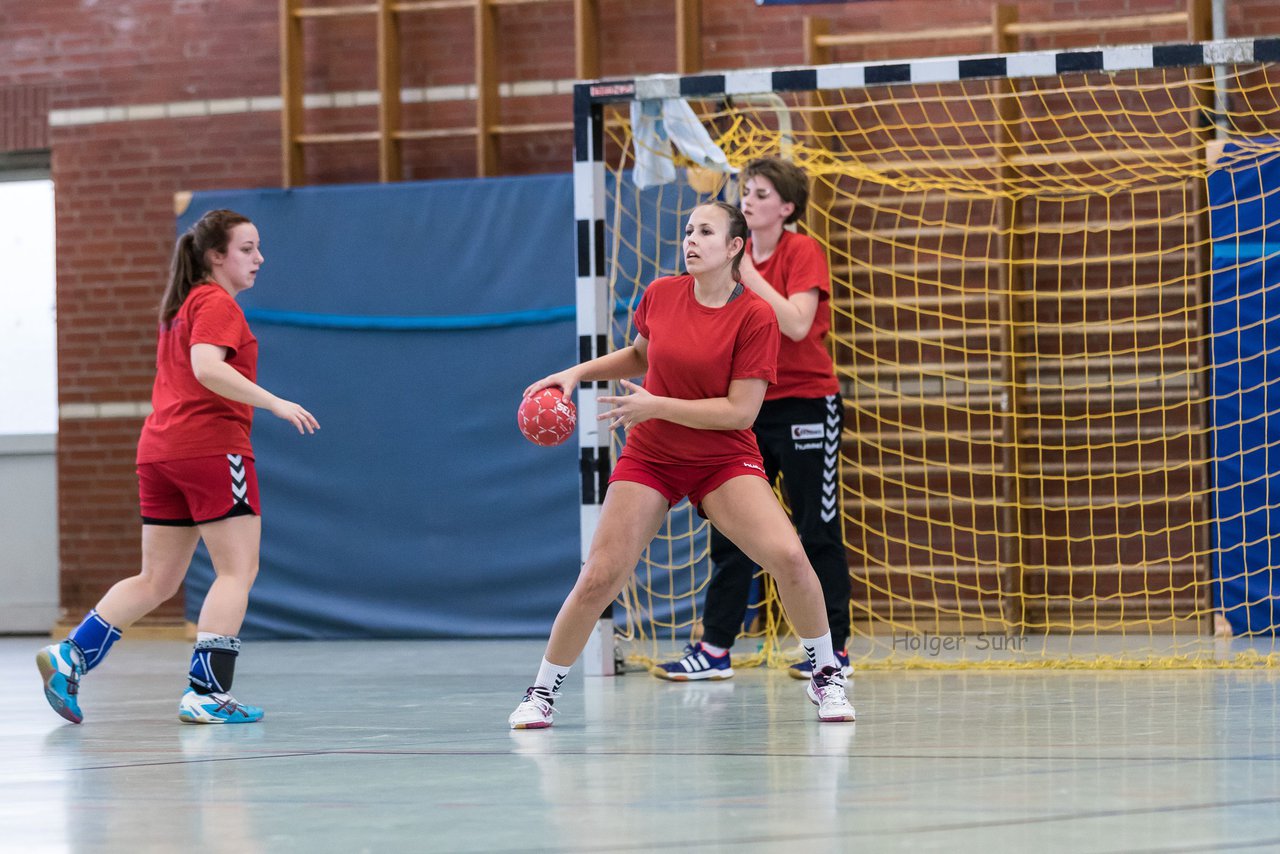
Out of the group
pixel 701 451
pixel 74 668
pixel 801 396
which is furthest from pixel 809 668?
pixel 74 668

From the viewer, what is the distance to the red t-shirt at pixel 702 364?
4656 millimetres

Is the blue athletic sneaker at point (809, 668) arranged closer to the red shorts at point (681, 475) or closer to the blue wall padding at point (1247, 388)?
the red shorts at point (681, 475)

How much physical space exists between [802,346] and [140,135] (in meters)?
5.70

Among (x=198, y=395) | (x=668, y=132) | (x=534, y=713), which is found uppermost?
(x=668, y=132)

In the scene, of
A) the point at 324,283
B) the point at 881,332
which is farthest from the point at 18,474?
the point at 881,332

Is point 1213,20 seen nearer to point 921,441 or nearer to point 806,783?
point 921,441

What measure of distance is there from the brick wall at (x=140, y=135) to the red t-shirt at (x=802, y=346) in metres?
3.66

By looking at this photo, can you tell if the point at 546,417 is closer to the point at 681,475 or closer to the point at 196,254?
the point at 681,475

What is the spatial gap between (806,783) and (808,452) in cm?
257

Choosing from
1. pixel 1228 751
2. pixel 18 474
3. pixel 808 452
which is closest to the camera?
pixel 1228 751

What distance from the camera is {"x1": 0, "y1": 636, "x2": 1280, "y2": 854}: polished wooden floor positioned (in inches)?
119

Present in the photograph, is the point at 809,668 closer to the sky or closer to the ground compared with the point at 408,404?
closer to the ground

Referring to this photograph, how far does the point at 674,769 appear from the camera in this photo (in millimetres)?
3869

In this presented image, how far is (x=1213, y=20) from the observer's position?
8.35 m
